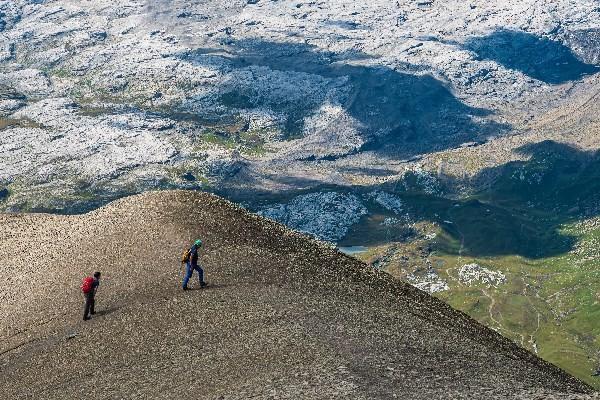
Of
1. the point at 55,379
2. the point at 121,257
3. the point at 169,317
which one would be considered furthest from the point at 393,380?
the point at 121,257

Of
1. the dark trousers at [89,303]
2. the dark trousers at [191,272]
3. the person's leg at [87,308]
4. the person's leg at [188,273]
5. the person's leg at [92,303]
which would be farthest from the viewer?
the person's leg at [188,273]

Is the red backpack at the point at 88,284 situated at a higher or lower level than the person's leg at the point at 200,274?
higher

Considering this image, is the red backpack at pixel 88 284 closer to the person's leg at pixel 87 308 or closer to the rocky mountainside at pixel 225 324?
the person's leg at pixel 87 308

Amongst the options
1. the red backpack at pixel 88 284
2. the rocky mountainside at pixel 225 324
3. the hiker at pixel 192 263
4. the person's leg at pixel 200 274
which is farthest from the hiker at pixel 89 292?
the person's leg at pixel 200 274

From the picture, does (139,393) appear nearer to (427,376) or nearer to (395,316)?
(427,376)

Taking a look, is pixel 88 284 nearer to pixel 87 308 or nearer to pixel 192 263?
pixel 87 308
